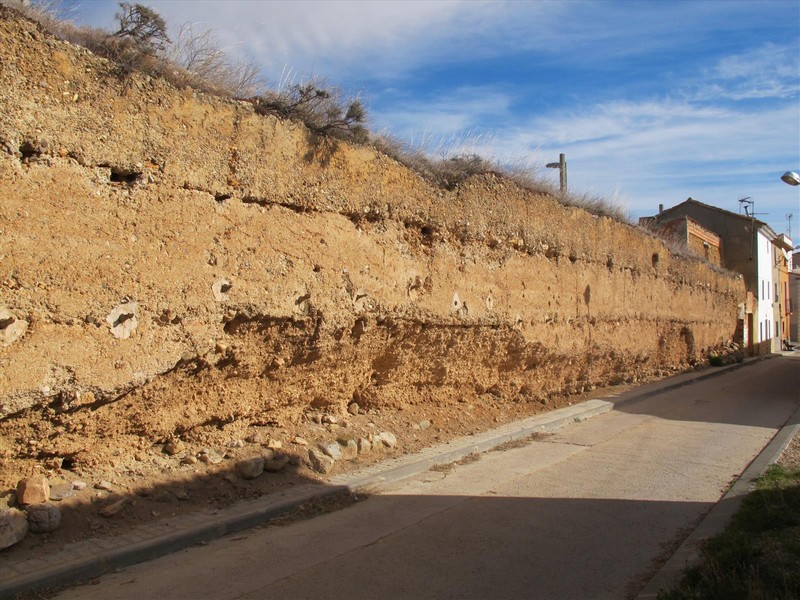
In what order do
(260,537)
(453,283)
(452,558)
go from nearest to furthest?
1. (452,558)
2. (260,537)
3. (453,283)

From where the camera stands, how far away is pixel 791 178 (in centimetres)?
1479

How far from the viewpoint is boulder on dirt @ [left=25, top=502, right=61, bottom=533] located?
15.8ft

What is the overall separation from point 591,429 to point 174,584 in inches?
298

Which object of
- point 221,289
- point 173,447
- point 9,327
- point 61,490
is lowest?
point 61,490

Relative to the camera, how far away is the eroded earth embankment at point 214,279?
501cm

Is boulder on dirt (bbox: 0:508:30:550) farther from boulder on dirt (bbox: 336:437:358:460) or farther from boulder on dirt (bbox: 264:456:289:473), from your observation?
boulder on dirt (bbox: 336:437:358:460)

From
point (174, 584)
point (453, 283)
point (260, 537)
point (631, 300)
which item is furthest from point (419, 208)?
point (631, 300)

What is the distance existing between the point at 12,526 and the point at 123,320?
1.66 m

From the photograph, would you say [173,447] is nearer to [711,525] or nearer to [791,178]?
[711,525]

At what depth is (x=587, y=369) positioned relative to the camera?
13773 mm

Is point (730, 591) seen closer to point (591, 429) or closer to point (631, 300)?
point (591, 429)

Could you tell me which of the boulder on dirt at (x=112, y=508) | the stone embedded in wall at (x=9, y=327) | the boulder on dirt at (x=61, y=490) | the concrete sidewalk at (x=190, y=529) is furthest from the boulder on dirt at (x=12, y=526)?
the stone embedded in wall at (x=9, y=327)

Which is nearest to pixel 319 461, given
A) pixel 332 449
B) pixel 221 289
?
pixel 332 449

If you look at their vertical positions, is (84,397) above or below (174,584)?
above
